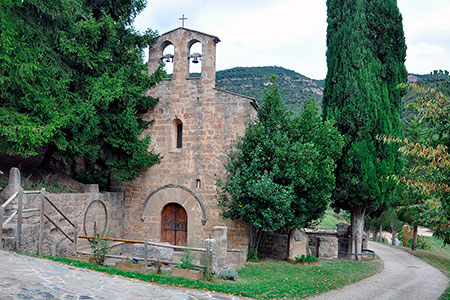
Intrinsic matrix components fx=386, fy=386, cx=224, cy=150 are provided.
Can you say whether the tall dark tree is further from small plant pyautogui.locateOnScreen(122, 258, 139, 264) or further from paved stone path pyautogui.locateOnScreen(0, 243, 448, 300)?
small plant pyautogui.locateOnScreen(122, 258, 139, 264)

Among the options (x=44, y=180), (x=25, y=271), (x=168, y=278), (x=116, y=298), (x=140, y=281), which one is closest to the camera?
(x=116, y=298)

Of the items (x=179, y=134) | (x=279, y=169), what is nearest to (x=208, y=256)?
(x=279, y=169)

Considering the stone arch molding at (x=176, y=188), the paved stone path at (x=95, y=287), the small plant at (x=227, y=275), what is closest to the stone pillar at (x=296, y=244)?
the paved stone path at (x=95, y=287)

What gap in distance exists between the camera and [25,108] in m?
11.8

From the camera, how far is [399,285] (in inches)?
464

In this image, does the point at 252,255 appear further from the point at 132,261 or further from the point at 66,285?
the point at 66,285

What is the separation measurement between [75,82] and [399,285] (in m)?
12.5

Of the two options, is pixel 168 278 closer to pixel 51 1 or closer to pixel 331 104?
pixel 51 1

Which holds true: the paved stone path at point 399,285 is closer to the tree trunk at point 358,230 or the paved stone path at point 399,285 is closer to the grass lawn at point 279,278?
the grass lawn at point 279,278

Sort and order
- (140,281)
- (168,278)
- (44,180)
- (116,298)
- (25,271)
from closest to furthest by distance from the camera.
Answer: (116,298), (25,271), (140,281), (168,278), (44,180)

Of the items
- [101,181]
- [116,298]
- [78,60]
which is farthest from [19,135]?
[116,298]

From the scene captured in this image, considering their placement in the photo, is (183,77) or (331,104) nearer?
(183,77)

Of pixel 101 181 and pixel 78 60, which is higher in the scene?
pixel 78 60

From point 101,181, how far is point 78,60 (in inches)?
194
